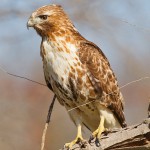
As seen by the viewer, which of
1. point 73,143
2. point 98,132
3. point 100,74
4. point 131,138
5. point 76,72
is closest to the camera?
point 131,138

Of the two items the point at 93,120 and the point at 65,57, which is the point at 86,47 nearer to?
the point at 65,57

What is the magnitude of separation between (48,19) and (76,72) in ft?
2.20

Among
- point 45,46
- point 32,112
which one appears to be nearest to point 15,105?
point 32,112

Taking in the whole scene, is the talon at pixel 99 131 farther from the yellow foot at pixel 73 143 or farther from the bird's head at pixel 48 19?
the bird's head at pixel 48 19

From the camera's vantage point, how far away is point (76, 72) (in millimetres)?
7359

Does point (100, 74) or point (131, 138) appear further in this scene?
point (100, 74)

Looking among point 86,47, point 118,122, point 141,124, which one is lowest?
point 141,124

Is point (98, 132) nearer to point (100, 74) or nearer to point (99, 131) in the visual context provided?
point (99, 131)

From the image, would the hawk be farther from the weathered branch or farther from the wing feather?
the weathered branch

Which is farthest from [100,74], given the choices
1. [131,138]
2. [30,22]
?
[131,138]

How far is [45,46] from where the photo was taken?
755 centimetres

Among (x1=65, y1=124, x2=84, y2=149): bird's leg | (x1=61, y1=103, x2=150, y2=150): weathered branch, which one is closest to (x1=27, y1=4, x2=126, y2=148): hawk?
(x1=65, y1=124, x2=84, y2=149): bird's leg

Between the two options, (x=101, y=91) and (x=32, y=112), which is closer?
(x=101, y=91)

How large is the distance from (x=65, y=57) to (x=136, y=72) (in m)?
0.72
